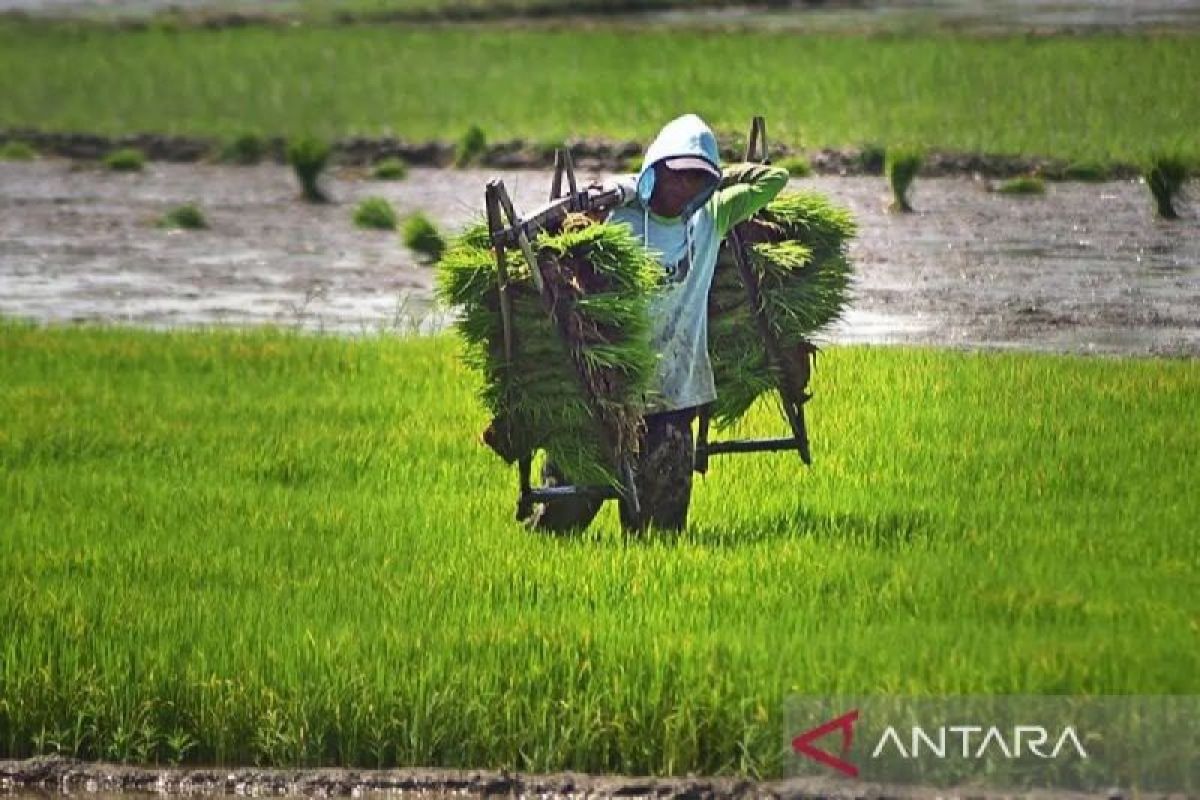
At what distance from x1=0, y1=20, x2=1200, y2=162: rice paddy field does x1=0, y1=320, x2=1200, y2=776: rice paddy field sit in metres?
8.87

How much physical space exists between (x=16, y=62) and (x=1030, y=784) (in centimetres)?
2475

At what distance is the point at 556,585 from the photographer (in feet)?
25.3

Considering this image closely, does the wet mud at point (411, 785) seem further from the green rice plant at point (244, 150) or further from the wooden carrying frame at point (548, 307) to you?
the green rice plant at point (244, 150)

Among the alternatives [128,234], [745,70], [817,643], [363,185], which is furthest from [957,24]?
[817,643]

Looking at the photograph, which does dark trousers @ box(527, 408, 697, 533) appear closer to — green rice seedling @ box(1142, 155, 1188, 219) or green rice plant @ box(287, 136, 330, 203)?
green rice seedling @ box(1142, 155, 1188, 219)

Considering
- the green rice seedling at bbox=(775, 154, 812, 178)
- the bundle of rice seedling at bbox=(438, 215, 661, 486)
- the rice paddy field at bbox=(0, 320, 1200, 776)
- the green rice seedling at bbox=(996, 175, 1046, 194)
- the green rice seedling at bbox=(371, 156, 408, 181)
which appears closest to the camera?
the rice paddy field at bbox=(0, 320, 1200, 776)

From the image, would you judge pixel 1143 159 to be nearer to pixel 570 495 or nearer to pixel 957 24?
pixel 957 24

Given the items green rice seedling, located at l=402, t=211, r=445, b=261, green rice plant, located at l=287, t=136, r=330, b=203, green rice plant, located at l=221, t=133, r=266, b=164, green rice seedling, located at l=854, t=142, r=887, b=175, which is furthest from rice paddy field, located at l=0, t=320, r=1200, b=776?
green rice plant, located at l=221, t=133, r=266, b=164

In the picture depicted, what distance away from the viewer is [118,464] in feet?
33.0

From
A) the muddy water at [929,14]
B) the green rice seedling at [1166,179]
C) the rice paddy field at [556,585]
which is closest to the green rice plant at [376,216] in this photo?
the green rice seedling at [1166,179]

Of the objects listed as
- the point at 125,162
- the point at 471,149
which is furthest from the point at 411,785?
the point at 125,162

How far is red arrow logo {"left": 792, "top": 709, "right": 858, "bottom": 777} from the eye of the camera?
6520 millimetres

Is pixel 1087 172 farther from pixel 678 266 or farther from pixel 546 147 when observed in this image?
pixel 678 266

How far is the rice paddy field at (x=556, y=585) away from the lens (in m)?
6.83
